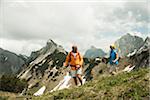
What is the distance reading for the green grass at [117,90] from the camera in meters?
16.4

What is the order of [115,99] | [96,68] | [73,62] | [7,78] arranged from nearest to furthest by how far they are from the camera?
1. [115,99]
2. [73,62]
3. [7,78]
4. [96,68]

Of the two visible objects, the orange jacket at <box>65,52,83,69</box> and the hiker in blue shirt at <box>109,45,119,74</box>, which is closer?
the orange jacket at <box>65,52,83,69</box>

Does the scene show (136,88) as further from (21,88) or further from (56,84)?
(56,84)

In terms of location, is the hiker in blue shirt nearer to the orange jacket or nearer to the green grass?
the orange jacket

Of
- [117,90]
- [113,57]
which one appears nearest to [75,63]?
[113,57]

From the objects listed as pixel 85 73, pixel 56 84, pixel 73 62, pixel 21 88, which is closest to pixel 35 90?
pixel 56 84

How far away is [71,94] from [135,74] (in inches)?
155

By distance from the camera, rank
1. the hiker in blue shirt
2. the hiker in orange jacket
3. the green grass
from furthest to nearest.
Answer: the hiker in blue shirt → the hiker in orange jacket → the green grass

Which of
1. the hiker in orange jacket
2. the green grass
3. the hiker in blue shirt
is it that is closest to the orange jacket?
the hiker in orange jacket

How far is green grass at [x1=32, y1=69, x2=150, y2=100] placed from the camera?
16.4 metres

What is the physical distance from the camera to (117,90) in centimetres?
1719

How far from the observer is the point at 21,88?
128 metres

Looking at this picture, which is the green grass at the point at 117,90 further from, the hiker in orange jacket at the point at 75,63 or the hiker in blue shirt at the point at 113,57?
the hiker in blue shirt at the point at 113,57

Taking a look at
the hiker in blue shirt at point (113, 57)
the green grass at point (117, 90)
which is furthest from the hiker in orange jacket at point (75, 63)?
the hiker in blue shirt at point (113, 57)
